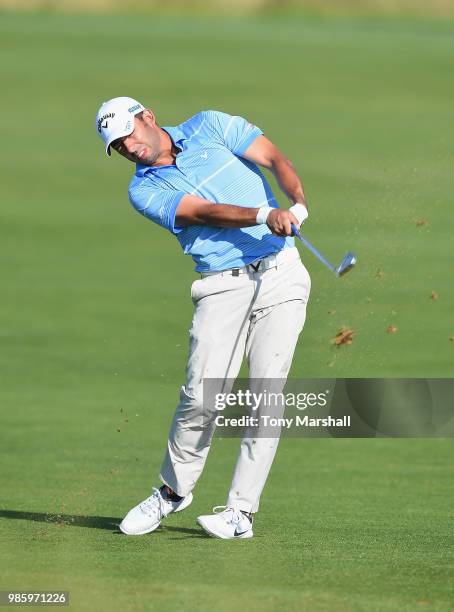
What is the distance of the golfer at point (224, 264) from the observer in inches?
277

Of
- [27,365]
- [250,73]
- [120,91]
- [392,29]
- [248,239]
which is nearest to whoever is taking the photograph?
[248,239]

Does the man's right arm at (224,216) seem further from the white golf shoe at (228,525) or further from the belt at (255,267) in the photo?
the white golf shoe at (228,525)

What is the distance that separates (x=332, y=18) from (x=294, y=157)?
16322 mm

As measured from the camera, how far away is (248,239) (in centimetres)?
708

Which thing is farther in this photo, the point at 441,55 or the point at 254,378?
the point at 441,55

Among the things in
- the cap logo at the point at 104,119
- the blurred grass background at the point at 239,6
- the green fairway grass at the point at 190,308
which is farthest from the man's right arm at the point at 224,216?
the blurred grass background at the point at 239,6

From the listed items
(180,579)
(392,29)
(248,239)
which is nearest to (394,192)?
(248,239)

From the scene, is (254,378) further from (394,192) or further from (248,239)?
(394,192)

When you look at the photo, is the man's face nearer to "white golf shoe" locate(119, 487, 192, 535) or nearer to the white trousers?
the white trousers

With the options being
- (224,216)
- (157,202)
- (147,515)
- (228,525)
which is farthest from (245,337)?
(147,515)

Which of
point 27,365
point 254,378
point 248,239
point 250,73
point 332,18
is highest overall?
point 332,18

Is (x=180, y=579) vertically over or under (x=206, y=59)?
under

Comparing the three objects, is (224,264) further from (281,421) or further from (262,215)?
(281,421)

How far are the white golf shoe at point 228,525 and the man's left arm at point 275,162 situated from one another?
1675 millimetres
